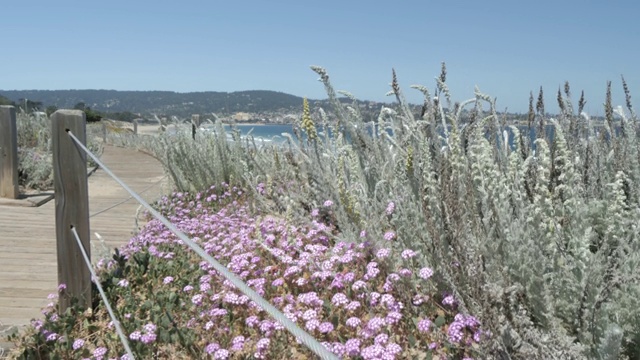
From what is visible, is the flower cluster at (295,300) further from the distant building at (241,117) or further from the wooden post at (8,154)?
the wooden post at (8,154)

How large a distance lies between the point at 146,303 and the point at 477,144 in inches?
79.5

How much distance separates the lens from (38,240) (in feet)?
17.0

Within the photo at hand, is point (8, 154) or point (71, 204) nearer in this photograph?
point (71, 204)

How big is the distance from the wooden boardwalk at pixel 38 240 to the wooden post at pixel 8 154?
1.28 ft

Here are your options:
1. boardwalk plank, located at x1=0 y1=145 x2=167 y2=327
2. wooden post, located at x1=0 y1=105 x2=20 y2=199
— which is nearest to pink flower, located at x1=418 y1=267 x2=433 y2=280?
boardwalk plank, located at x1=0 y1=145 x2=167 y2=327

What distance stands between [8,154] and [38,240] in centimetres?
266

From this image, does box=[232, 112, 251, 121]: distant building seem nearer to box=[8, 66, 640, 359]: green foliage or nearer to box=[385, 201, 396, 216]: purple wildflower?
box=[8, 66, 640, 359]: green foliage

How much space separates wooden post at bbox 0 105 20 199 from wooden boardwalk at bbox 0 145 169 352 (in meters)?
0.39

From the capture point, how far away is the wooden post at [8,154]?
705 centimetres

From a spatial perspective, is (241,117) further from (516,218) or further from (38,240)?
(516,218)

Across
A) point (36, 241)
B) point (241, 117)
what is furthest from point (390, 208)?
point (241, 117)

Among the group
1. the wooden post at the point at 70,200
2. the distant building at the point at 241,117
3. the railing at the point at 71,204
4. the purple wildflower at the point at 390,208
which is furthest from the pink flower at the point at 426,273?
the distant building at the point at 241,117

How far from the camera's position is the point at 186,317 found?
3.00m

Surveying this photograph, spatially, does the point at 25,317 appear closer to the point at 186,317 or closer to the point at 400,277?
the point at 186,317
